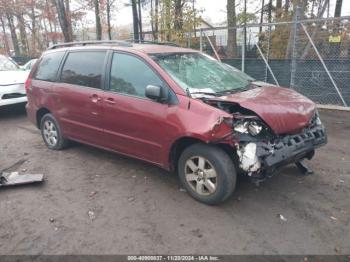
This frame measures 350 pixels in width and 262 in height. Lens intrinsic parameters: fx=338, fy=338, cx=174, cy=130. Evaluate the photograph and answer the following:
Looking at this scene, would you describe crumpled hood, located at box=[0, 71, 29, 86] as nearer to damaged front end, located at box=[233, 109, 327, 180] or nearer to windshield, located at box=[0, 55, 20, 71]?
windshield, located at box=[0, 55, 20, 71]

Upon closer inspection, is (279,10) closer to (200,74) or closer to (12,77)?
(12,77)

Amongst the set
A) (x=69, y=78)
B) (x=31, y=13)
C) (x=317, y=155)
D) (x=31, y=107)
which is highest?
(x=31, y=13)

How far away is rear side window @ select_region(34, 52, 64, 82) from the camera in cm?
553

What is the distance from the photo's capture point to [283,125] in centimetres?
361

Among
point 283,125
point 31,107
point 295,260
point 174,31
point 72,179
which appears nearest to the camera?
point 295,260

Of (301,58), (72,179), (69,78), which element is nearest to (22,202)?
(72,179)

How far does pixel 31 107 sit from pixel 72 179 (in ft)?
6.91

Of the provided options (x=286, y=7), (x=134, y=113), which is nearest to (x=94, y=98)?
(x=134, y=113)

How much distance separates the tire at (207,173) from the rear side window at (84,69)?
1769 mm

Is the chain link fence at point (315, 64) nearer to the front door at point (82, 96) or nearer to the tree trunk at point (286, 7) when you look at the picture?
the tree trunk at point (286, 7)

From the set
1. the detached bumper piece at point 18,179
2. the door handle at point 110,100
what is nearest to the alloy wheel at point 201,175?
the door handle at point 110,100

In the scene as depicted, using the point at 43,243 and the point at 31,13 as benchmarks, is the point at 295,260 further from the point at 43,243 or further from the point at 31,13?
the point at 31,13

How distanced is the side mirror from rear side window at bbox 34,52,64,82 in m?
2.31

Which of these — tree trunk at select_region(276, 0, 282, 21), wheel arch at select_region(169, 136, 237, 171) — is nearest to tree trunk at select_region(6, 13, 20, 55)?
tree trunk at select_region(276, 0, 282, 21)
